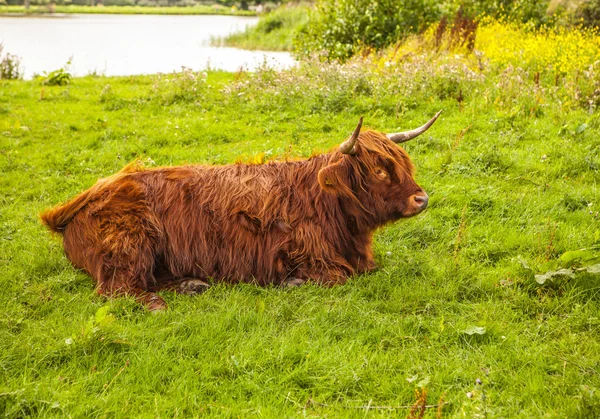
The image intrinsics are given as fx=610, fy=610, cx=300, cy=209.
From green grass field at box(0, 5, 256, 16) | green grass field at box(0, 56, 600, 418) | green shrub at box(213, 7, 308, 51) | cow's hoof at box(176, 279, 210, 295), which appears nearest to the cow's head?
green grass field at box(0, 56, 600, 418)

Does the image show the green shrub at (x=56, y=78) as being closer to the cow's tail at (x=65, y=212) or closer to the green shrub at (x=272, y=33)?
the cow's tail at (x=65, y=212)

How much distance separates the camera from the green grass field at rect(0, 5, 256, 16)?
25.5m

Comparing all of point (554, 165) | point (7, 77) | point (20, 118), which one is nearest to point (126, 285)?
point (554, 165)

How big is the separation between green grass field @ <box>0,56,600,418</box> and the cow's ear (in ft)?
2.25

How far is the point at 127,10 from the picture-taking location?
3462 centimetres

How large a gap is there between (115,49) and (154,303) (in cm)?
1566

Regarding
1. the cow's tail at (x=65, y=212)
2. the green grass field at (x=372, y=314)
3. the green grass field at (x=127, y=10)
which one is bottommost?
the green grass field at (x=127, y=10)

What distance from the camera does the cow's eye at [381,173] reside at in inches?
183

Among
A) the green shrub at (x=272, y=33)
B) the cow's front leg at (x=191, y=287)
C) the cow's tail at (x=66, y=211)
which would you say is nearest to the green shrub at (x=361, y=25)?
the green shrub at (x=272, y=33)

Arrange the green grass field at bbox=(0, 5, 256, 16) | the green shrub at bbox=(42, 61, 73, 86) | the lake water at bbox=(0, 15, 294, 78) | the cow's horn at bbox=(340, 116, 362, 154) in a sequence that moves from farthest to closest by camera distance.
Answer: the green grass field at bbox=(0, 5, 256, 16) → the lake water at bbox=(0, 15, 294, 78) → the green shrub at bbox=(42, 61, 73, 86) → the cow's horn at bbox=(340, 116, 362, 154)

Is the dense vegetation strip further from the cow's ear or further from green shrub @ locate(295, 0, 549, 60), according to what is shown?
the cow's ear

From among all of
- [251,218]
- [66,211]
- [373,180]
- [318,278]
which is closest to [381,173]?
[373,180]

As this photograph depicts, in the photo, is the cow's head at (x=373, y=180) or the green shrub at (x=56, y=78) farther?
the green shrub at (x=56, y=78)

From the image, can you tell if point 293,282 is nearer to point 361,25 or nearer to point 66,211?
point 66,211
